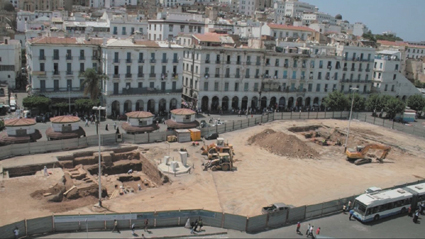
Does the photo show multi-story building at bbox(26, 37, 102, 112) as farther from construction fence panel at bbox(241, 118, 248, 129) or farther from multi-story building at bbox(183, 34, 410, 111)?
construction fence panel at bbox(241, 118, 248, 129)

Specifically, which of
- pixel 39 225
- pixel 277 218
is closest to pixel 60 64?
pixel 39 225

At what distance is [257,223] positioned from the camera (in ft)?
113

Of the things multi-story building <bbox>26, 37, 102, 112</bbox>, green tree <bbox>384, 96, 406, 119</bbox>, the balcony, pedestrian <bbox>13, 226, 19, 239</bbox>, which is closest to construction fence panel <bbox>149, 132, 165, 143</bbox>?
the balcony

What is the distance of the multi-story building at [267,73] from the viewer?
7981 centimetres

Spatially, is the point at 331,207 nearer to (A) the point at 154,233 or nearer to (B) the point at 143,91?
(A) the point at 154,233

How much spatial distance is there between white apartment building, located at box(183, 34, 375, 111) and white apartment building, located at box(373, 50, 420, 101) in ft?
15.5

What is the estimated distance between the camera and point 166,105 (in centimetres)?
7531

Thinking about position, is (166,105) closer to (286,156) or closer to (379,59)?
(286,156)

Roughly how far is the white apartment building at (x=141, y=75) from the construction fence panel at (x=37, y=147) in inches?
785

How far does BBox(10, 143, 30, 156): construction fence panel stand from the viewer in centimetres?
4919

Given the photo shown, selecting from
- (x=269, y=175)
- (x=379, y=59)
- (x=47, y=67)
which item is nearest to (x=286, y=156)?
(x=269, y=175)

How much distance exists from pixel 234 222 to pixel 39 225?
1531 centimetres

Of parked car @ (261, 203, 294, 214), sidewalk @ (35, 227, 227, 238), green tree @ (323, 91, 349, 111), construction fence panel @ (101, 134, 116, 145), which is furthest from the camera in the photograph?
green tree @ (323, 91, 349, 111)

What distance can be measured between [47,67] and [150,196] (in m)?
38.7
